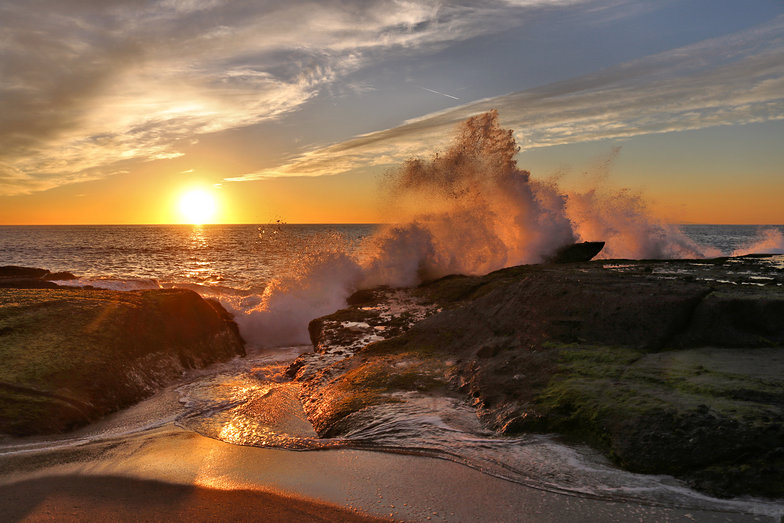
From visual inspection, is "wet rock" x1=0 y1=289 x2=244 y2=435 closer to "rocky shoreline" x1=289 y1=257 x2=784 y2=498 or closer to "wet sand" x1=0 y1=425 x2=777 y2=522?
"wet sand" x1=0 y1=425 x2=777 y2=522

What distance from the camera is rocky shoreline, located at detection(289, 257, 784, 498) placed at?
3521mm

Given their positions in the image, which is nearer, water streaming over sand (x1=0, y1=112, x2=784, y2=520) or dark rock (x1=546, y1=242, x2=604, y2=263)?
water streaming over sand (x1=0, y1=112, x2=784, y2=520)

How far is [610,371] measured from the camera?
16.0 ft

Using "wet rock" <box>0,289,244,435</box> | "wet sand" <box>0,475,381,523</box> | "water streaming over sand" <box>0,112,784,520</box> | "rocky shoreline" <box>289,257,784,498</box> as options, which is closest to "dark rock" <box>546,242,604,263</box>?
"water streaming over sand" <box>0,112,784,520</box>

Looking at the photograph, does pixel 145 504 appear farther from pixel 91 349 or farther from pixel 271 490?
pixel 91 349

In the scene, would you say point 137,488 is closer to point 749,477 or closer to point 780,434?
point 749,477

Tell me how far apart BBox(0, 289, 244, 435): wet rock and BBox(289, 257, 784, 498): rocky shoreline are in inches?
96.5

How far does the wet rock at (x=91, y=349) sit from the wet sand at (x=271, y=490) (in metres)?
1.12

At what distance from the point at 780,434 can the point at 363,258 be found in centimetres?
1379

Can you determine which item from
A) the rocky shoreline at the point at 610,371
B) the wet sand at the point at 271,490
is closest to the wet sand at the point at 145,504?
the wet sand at the point at 271,490

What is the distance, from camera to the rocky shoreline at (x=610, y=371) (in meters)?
3.52

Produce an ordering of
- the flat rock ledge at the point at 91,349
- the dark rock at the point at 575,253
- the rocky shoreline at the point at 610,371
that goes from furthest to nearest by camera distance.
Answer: the dark rock at the point at 575,253 → the flat rock ledge at the point at 91,349 → the rocky shoreline at the point at 610,371

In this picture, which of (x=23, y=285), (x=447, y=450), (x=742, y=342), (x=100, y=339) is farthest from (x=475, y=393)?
Result: (x=23, y=285)

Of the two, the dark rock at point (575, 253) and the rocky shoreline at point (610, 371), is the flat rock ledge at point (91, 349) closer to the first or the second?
the rocky shoreline at point (610, 371)
